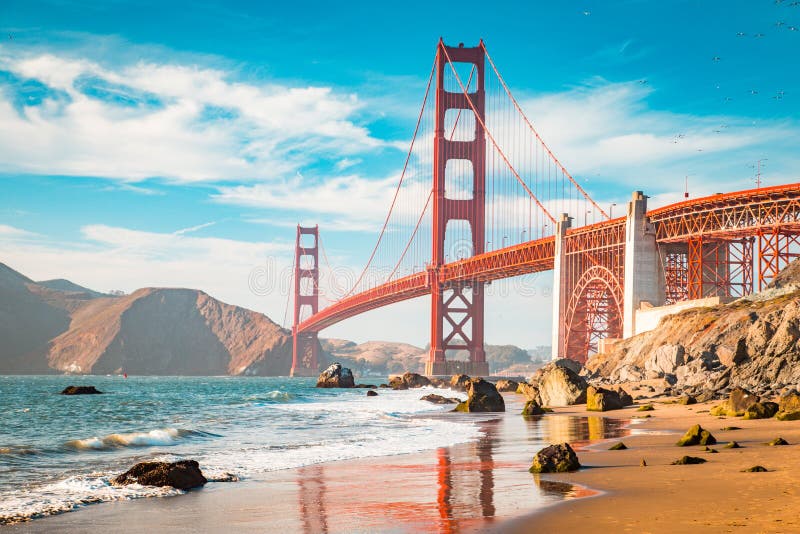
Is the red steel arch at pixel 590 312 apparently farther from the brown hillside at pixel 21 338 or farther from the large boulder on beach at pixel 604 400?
the brown hillside at pixel 21 338

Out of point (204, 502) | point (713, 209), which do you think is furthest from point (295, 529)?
point (713, 209)

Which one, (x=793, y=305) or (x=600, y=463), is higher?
(x=793, y=305)

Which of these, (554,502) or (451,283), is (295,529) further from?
(451,283)

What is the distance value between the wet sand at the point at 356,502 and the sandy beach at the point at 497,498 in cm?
2

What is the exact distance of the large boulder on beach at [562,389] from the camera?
102 ft

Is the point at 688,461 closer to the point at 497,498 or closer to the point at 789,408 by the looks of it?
the point at 497,498

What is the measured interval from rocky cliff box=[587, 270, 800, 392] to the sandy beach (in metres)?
13.3

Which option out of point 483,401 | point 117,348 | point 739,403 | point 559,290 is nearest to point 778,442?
point 739,403

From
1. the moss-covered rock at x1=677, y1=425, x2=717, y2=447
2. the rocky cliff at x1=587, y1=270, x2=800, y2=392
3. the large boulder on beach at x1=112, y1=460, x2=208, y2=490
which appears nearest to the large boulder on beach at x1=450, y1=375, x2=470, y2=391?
the rocky cliff at x1=587, y1=270, x2=800, y2=392

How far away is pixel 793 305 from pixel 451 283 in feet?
169

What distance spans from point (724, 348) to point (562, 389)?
745 centimetres

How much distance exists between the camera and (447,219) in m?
82.6

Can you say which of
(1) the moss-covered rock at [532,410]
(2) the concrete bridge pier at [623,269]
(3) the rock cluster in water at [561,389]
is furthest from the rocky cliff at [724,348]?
(1) the moss-covered rock at [532,410]

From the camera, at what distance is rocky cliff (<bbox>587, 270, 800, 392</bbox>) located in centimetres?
2748
